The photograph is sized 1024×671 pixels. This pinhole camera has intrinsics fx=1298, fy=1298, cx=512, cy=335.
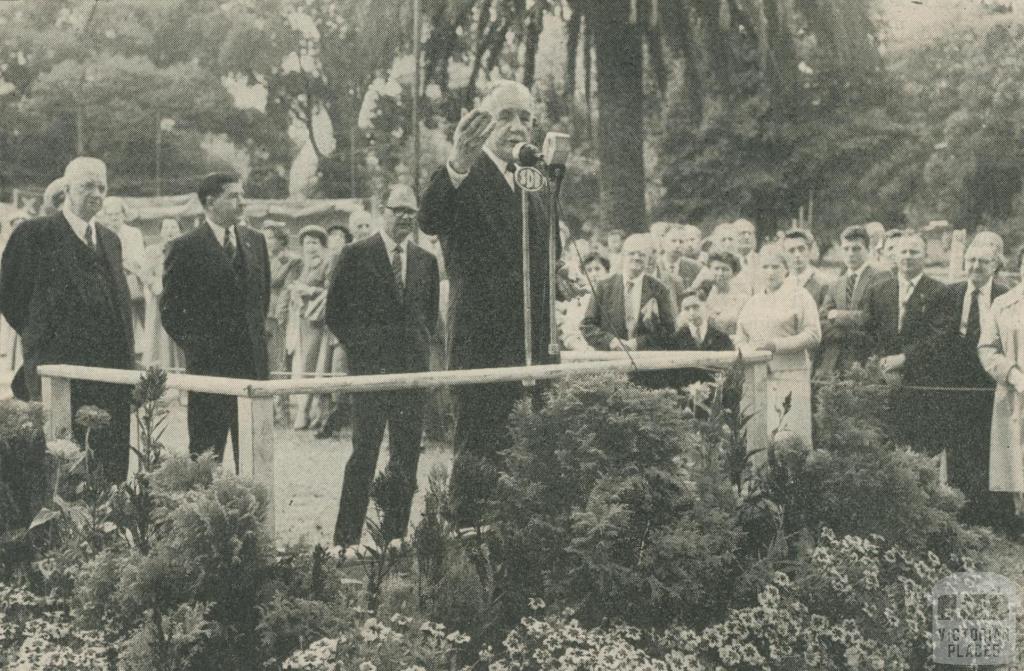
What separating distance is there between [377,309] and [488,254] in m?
0.54

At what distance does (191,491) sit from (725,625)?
2.07 m

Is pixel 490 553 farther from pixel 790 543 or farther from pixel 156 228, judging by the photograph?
pixel 156 228

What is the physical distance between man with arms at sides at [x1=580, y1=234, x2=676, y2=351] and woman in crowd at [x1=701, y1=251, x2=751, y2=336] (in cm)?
49

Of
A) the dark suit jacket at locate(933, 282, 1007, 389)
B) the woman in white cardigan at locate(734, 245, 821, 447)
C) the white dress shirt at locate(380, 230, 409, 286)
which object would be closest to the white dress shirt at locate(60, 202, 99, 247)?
the white dress shirt at locate(380, 230, 409, 286)

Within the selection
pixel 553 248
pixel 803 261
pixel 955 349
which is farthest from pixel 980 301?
pixel 553 248

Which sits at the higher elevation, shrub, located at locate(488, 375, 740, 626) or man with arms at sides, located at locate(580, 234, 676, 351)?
man with arms at sides, located at locate(580, 234, 676, 351)

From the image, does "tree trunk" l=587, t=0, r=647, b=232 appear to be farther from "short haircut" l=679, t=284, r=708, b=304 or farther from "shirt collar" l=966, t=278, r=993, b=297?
"shirt collar" l=966, t=278, r=993, b=297

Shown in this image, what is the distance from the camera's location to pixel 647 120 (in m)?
6.71

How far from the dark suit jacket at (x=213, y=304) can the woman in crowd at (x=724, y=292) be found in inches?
126

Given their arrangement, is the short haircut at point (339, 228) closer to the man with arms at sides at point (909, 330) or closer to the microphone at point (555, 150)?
the microphone at point (555, 150)

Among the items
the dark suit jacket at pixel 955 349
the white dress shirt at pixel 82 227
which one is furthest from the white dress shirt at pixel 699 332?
the white dress shirt at pixel 82 227

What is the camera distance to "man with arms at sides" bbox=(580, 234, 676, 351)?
721 cm

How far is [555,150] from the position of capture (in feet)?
16.8

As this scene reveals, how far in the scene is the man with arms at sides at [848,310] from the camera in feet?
25.2
